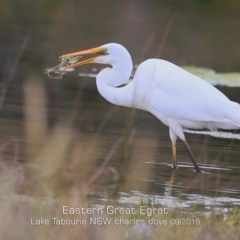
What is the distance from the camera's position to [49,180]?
262 cm

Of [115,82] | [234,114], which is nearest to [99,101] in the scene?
[115,82]

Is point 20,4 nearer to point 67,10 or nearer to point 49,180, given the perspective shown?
point 67,10

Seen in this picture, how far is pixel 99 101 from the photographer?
17.2 ft

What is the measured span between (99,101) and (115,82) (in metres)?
1.28

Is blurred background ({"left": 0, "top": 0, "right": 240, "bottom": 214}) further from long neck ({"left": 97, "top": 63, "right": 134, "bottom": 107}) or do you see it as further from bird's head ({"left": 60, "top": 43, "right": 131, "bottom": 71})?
bird's head ({"left": 60, "top": 43, "right": 131, "bottom": 71})

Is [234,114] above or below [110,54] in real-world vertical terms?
below

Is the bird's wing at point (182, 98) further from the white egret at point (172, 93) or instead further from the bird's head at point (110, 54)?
the bird's head at point (110, 54)

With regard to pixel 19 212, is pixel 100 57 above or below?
above

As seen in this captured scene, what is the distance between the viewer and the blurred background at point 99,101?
2.73 metres

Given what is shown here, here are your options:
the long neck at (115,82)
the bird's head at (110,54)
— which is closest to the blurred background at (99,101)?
the long neck at (115,82)

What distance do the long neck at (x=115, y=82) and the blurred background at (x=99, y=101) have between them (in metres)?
0.17

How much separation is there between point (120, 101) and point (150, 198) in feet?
3.08

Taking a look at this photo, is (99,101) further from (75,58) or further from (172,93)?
(172,93)

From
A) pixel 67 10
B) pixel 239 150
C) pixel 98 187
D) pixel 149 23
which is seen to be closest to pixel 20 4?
pixel 67 10
